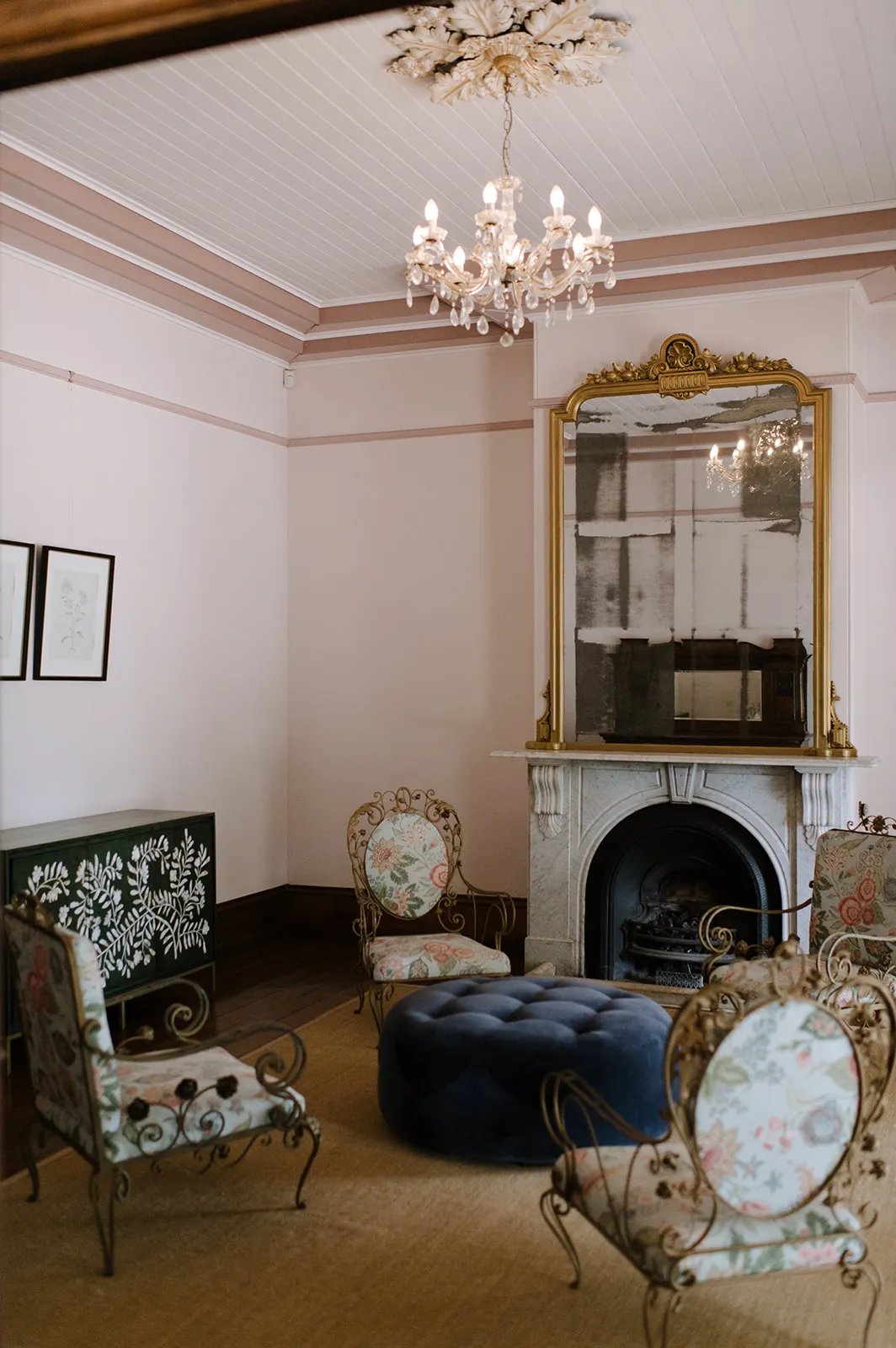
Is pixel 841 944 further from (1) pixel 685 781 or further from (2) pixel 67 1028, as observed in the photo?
(2) pixel 67 1028

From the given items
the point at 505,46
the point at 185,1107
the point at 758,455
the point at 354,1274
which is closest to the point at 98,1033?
the point at 185,1107

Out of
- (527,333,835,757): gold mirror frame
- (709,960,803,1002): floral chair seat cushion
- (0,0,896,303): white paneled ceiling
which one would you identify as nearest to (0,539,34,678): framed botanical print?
(0,0,896,303): white paneled ceiling

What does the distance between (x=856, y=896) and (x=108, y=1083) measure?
2795 millimetres

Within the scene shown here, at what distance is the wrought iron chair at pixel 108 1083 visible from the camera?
2.92 m

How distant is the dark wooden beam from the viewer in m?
1.48

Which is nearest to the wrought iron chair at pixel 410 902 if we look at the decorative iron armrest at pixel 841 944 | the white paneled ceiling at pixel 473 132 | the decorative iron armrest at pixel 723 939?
the decorative iron armrest at pixel 723 939

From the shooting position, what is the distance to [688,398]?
221 inches

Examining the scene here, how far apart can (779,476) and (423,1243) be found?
3.69m

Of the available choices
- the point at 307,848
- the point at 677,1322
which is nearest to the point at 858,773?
the point at 307,848

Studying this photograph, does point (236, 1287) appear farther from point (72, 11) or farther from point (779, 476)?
point (779, 476)

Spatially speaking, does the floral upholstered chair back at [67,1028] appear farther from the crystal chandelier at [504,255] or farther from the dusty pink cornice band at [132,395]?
the dusty pink cornice band at [132,395]

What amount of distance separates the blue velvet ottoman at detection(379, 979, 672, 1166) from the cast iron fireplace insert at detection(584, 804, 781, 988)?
1.84m

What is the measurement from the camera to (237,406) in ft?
21.2

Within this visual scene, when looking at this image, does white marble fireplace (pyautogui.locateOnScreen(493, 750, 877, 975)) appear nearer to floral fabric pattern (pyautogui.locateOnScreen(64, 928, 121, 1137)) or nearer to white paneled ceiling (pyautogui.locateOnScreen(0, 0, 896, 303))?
white paneled ceiling (pyautogui.locateOnScreen(0, 0, 896, 303))
